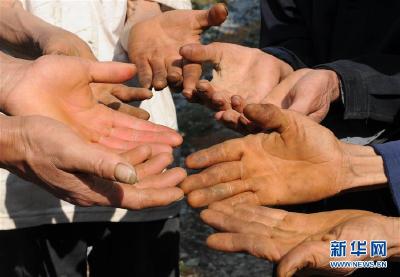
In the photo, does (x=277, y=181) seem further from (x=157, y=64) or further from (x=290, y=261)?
(x=157, y=64)

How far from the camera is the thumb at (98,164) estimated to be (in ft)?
5.54

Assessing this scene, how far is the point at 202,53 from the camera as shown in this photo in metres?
2.37

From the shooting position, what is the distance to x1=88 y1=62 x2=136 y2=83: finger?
210 centimetres

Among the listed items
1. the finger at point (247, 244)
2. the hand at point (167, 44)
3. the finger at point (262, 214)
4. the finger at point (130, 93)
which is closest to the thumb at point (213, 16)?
the hand at point (167, 44)

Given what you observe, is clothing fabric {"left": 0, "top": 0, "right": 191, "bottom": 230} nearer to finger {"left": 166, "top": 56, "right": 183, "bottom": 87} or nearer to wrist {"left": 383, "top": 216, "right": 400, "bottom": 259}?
finger {"left": 166, "top": 56, "right": 183, "bottom": 87}

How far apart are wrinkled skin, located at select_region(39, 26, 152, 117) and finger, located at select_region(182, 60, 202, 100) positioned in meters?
0.17

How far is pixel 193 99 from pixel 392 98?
718 mm

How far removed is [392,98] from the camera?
7.07 ft

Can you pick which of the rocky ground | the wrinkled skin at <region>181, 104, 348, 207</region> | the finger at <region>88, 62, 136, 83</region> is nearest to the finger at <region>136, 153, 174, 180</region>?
the wrinkled skin at <region>181, 104, 348, 207</region>

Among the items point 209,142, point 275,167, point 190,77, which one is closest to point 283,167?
point 275,167

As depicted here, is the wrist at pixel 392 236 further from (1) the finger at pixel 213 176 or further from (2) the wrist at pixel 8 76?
(2) the wrist at pixel 8 76

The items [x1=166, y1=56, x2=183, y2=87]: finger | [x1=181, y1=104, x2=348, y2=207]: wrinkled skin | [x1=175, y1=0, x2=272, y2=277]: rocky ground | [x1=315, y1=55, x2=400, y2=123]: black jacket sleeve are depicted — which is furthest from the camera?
[x1=175, y1=0, x2=272, y2=277]: rocky ground

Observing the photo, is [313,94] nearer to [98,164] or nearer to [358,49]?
[358,49]

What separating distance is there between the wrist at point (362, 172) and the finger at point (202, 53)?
0.66m
